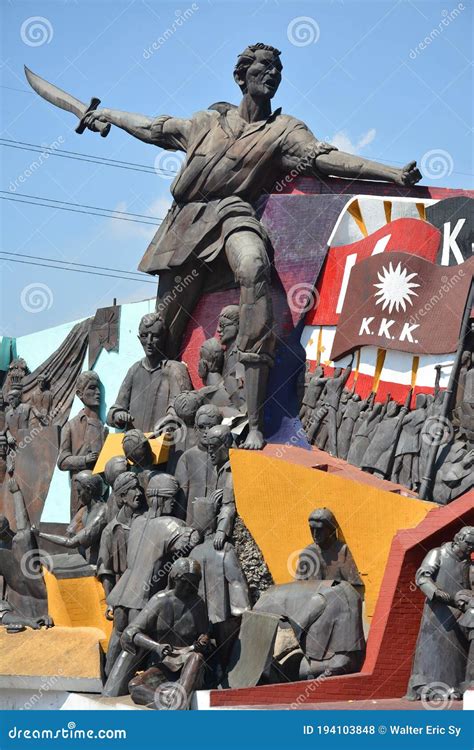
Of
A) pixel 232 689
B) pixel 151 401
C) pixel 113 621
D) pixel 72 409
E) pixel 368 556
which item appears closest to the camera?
pixel 232 689

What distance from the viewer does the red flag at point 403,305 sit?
622 inches

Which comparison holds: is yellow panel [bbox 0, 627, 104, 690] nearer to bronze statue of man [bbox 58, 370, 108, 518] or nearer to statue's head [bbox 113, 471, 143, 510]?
statue's head [bbox 113, 471, 143, 510]

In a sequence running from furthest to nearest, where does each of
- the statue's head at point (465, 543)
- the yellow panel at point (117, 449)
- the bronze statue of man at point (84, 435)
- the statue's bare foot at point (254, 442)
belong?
the bronze statue of man at point (84, 435) → the yellow panel at point (117, 449) → the statue's bare foot at point (254, 442) → the statue's head at point (465, 543)

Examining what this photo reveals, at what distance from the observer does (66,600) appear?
58.4ft

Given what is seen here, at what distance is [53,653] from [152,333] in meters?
4.10

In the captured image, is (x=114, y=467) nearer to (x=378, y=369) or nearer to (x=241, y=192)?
(x=378, y=369)

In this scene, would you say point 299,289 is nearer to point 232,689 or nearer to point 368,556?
point 368,556

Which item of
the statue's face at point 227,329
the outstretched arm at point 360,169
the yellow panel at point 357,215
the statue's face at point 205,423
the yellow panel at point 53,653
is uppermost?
the outstretched arm at point 360,169

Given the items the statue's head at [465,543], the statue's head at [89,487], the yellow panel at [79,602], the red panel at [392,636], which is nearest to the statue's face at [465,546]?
the statue's head at [465,543]

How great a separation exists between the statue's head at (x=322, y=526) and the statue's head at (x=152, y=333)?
4413 millimetres

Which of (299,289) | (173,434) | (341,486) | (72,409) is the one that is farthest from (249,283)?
(72,409)

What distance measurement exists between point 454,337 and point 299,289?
112 inches

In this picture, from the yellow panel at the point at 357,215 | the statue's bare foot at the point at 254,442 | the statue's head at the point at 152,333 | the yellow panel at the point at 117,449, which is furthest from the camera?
the statue's head at the point at 152,333

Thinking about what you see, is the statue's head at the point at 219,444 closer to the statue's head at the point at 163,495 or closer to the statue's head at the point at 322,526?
the statue's head at the point at 163,495
